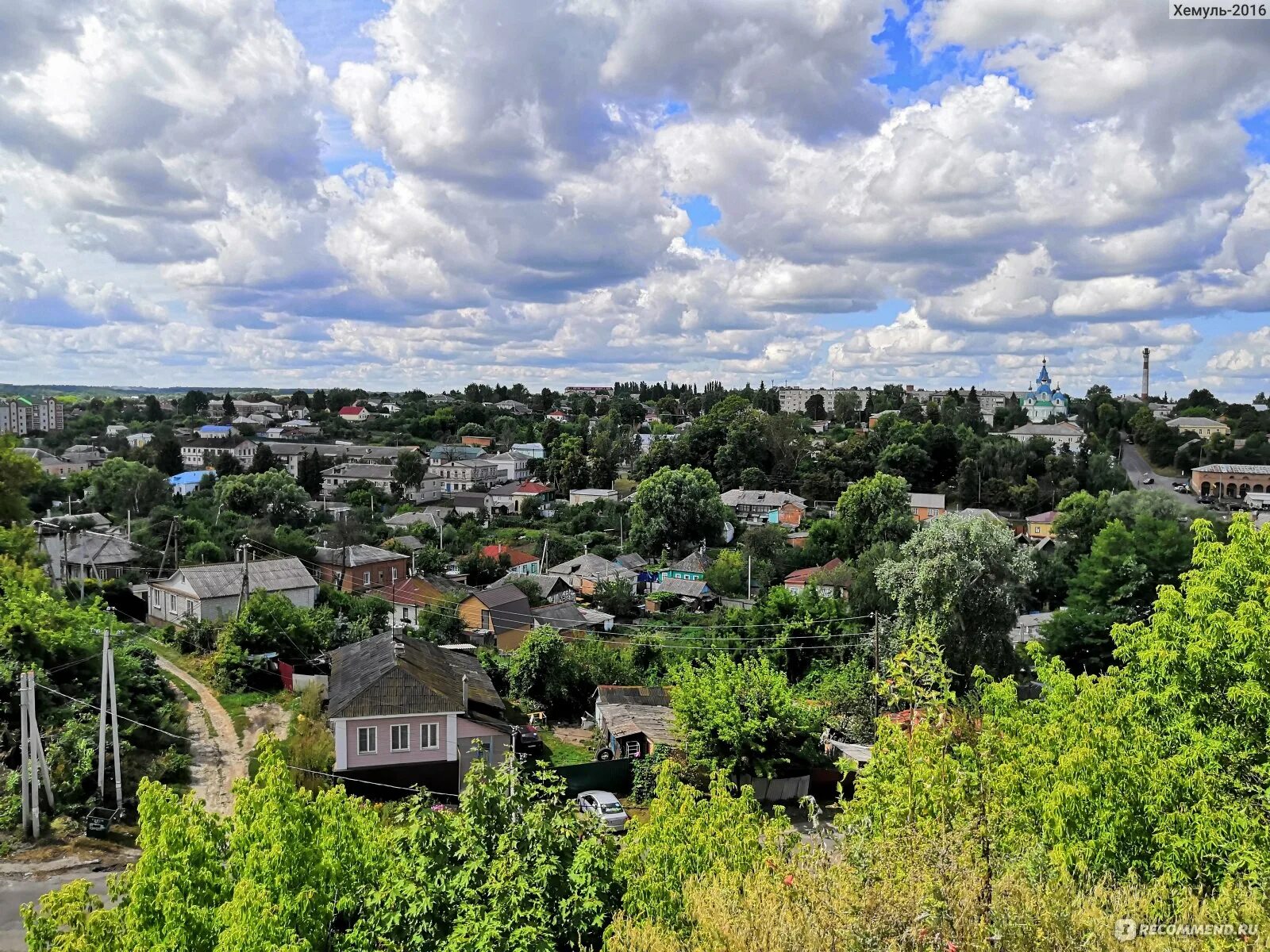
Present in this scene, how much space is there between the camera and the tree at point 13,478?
1123 inches

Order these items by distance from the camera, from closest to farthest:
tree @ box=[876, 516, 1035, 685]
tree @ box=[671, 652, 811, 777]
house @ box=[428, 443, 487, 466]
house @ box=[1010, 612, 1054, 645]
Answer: tree @ box=[671, 652, 811, 777], tree @ box=[876, 516, 1035, 685], house @ box=[1010, 612, 1054, 645], house @ box=[428, 443, 487, 466]

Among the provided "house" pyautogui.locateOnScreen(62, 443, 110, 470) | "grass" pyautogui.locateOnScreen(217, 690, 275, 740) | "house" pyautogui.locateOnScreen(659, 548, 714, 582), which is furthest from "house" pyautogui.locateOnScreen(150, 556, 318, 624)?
"house" pyautogui.locateOnScreen(62, 443, 110, 470)

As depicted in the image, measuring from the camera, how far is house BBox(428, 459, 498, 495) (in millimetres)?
80688

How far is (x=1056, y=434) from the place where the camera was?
88.8 m

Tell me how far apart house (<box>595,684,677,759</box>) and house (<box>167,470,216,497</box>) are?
162ft

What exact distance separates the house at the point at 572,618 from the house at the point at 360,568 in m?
9.40

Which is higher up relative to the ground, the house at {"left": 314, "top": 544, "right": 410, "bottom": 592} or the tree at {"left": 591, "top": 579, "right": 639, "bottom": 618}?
the house at {"left": 314, "top": 544, "right": 410, "bottom": 592}

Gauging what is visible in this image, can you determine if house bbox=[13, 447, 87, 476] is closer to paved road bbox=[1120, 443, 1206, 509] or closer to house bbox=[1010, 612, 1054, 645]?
house bbox=[1010, 612, 1054, 645]

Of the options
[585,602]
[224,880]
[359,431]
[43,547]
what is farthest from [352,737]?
[359,431]

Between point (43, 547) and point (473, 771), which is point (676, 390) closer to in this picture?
point (43, 547)

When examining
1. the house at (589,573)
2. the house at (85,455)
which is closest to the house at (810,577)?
the house at (589,573)

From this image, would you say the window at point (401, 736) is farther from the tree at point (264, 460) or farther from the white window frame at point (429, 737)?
the tree at point (264, 460)

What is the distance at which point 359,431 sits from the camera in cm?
11650

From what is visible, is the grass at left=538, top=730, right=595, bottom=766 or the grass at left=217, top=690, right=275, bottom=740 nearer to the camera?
the grass at left=538, top=730, right=595, bottom=766
